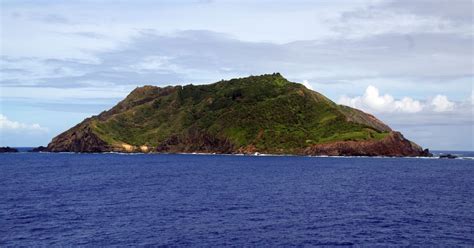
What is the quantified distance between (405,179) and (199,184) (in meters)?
67.6

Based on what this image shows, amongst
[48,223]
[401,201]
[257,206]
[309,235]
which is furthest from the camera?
[401,201]

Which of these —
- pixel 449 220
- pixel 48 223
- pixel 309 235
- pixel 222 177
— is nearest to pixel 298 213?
pixel 309 235

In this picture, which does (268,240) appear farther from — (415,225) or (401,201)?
(401,201)

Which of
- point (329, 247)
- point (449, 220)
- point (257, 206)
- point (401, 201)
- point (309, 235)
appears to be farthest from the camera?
point (401, 201)

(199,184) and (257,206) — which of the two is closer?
(257,206)

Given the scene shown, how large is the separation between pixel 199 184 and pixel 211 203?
40.2 meters

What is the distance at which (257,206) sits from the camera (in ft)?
326

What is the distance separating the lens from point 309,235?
2876 inches

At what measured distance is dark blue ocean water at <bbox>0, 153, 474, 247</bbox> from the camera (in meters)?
70.7

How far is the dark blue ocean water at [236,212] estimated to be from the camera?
232ft

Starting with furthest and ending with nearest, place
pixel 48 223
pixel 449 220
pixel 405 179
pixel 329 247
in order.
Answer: pixel 405 179, pixel 449 220, pixel 48 223, pixel 329 247

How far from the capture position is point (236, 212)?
92.0 m

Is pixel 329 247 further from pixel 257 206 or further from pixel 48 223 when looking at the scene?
pixel 48 223

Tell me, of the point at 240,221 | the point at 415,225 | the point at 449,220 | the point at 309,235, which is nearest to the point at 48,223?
the point at 240,221
